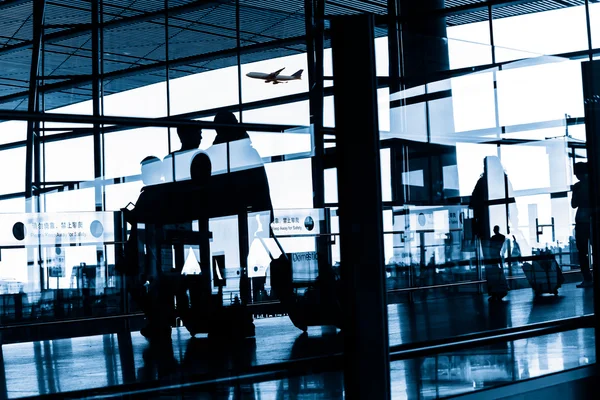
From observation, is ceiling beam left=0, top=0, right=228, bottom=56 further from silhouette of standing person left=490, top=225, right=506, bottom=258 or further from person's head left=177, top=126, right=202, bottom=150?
person's head left=177, top=126, right=202, bottom=150

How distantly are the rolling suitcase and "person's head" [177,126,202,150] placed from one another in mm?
1136

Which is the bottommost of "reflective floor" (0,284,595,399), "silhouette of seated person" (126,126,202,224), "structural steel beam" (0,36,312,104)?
"reflective floor" (0,284,595,399)

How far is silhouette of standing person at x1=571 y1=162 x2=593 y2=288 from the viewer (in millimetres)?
1879

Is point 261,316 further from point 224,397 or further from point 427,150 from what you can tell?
point 224,397

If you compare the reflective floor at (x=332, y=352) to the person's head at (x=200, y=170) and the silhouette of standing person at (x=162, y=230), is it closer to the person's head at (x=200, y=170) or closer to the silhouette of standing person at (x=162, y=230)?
the silhouette of standing person at (x=162, y=230)

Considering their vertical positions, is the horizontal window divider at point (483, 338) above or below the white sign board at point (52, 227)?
below

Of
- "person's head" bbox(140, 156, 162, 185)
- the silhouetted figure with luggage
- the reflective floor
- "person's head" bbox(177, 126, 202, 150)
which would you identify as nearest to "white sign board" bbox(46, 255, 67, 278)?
the reflective floor

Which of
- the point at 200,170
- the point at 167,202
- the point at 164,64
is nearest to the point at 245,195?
the point at 200,170

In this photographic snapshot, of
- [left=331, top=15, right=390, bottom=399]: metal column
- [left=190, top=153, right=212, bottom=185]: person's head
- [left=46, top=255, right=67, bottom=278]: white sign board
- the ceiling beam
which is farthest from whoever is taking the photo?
the ceiling beam

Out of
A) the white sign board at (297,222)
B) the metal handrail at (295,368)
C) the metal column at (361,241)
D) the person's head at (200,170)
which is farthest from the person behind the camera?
the person's head at (200,170)

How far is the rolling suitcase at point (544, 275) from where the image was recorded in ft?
7.39

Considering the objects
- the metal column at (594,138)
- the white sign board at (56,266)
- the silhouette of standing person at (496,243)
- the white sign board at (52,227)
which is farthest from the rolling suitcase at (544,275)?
the white sign board at (56,266)

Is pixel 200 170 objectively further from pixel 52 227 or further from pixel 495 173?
pixel 495 173

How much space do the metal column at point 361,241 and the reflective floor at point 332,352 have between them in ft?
0.14
